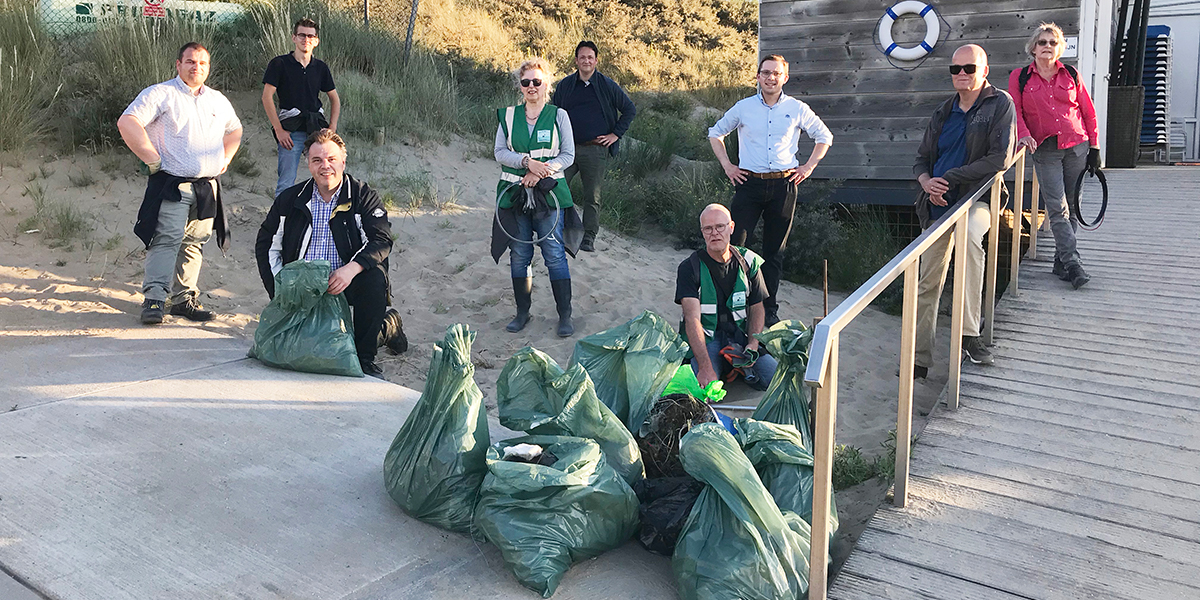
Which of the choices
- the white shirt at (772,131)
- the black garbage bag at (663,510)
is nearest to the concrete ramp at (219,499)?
the black garbage bag at (663,510)

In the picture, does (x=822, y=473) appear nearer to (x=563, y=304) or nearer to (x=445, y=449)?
(x=445, y=449)

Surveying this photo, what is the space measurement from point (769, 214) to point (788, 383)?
2.75 metres

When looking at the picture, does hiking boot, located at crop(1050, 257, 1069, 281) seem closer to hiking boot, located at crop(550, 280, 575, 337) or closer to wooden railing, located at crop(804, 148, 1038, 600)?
wooden railing, located at crop(804, 148, 1038, 600)

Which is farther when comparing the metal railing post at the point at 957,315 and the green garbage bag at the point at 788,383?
the metal railing post at the point at 957,315

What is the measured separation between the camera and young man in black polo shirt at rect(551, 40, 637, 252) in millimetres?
7348

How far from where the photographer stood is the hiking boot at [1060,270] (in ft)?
18.9

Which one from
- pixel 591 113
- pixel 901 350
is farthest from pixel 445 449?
pixel 591 113

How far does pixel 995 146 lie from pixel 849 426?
1630mm

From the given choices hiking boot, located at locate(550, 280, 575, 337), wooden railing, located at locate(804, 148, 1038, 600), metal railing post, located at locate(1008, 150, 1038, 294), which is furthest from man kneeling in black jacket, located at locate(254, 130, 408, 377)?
metal railing post, located at locate(1008, 150, 1038, 294)

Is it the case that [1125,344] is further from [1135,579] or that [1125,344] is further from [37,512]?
[37,512]

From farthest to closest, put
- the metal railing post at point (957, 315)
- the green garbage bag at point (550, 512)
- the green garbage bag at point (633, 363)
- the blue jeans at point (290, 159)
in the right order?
the blue jeans at point (290, 159) → the metal railing post at point (957, 315) → the green garbage bag at point (633, 363) → the green garbage bag at point (550, 512)

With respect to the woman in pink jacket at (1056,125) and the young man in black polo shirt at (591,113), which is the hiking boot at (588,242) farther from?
the woman in pink jacket at (1056,125)

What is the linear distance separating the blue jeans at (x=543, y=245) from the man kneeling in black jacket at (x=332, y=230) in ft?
3.92

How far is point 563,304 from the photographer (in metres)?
6.15
